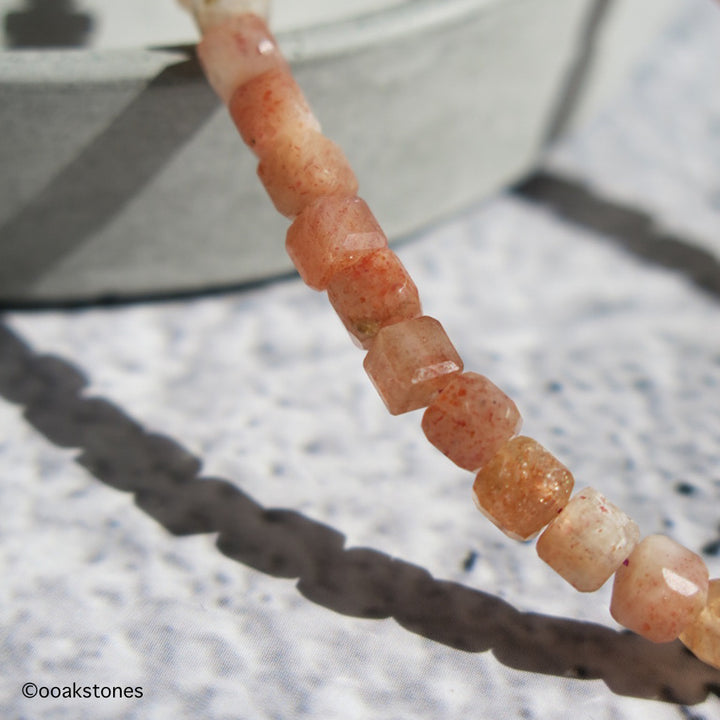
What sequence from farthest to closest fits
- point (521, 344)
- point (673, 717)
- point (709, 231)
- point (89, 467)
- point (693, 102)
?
1. point (693, 102)
2. point (709, 231)
3. point (521, 344)
4. point (89, 467)
5. point (673, 717)

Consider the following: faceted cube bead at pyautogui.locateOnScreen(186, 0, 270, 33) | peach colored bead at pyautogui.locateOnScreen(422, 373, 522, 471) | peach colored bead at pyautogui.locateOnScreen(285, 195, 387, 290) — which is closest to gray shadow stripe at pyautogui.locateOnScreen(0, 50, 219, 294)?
faceted cube bead at pyautogui.locateOnScreen(186, 0, 270, 33)

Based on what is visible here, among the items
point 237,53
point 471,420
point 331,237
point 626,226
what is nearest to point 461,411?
point 471,420

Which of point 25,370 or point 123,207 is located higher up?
point 123,207

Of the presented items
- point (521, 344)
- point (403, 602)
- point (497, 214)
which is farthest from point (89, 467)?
point (497, 214)

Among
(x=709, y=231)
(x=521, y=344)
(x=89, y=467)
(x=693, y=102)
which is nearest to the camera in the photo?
(x=89, y=467)

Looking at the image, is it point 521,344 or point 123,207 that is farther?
point 521,344

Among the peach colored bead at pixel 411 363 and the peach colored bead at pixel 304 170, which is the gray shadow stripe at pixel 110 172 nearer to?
the peach colored bead at pixel 304 170

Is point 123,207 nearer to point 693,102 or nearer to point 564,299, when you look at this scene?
point 564,299
